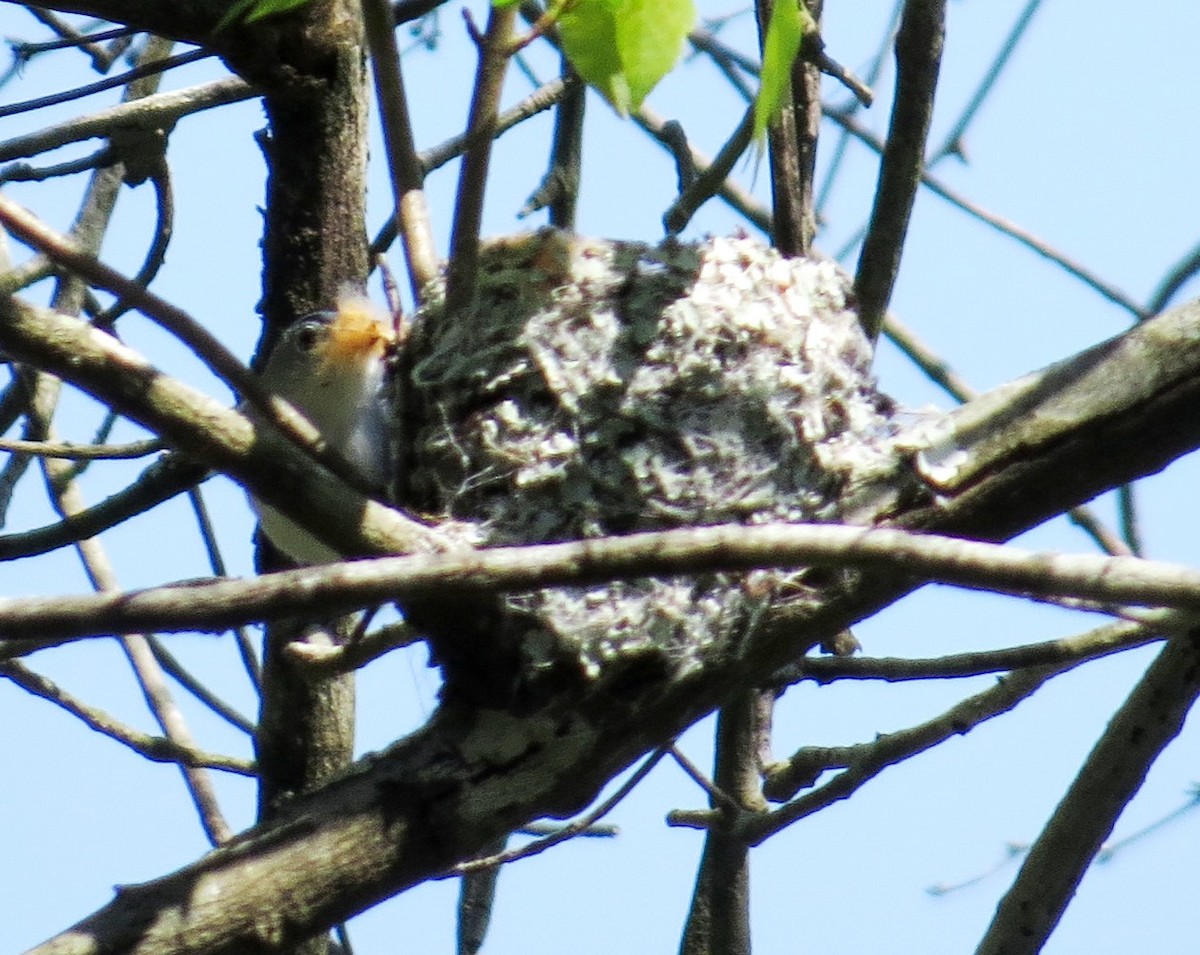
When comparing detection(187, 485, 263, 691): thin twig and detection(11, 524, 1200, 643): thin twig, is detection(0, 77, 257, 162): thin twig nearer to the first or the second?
detection(187, 485, 263, 691): thin twig

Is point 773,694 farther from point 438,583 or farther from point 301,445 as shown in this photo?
point 438,583

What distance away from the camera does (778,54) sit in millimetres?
1602

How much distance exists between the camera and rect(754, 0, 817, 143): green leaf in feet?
5.19

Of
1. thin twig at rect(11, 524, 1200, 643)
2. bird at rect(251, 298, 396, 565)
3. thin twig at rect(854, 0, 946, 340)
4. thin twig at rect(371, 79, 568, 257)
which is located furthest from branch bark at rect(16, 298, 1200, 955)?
thin twig at rect(371, 79, 568, 257)

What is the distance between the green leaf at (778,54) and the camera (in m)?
1.58

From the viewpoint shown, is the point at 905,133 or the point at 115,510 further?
the point at 115,510

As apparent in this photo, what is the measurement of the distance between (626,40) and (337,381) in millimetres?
1398

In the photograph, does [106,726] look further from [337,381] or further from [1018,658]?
[1018,658]

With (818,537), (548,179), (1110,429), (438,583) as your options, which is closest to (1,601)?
(438,583)

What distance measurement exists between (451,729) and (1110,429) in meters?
0.93

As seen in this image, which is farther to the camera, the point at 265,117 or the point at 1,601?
the point at 265,117

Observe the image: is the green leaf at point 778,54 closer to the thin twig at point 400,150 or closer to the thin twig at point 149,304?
the thin twig at point 149,304

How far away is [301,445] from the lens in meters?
1.84

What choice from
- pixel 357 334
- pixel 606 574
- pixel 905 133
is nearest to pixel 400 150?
pixel 357 334
